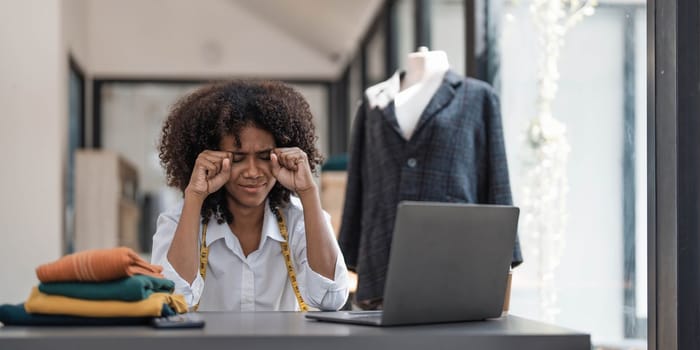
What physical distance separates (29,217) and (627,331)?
310 centimetres

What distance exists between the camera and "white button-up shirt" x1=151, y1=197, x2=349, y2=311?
1.99 meters

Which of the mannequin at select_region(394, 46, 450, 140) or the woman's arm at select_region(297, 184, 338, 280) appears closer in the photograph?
the woman's arm at select_region(297, 184, 338, 280)

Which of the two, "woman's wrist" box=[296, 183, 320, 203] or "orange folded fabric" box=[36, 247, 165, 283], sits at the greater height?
"woman's wrist" box=[296, 183, 320, 203]

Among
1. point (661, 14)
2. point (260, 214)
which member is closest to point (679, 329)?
point (661, 14)

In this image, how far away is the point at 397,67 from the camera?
5.87 meters

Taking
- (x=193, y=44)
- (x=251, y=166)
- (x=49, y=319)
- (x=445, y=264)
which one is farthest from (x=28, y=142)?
(x=193, y=44)

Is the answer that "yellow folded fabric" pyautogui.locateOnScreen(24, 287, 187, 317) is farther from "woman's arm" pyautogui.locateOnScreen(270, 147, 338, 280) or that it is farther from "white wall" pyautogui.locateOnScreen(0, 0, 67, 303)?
"white wall" pyautogui.locateOnScreen(0, 0, 67, 303)

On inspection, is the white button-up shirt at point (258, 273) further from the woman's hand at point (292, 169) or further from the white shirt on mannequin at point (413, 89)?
the white shirt on mannequin at point (413, 89)

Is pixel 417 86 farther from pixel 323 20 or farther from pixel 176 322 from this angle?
pixel 323 20

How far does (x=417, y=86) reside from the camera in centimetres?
304

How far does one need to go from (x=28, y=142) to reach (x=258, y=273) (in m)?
3.05

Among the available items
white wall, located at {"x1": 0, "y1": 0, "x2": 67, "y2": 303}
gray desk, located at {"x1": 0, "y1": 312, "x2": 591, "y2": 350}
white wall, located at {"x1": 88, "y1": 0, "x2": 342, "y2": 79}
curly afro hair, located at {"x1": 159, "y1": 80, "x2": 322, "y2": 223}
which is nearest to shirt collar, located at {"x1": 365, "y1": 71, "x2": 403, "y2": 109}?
curly afro hair, located at {"x1": 159, "y1": 80, "x2": 322, "y2": 223}

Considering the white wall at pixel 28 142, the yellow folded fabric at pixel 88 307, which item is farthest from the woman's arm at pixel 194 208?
the white wall at pixel 28 142

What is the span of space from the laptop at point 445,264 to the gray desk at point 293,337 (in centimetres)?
4
